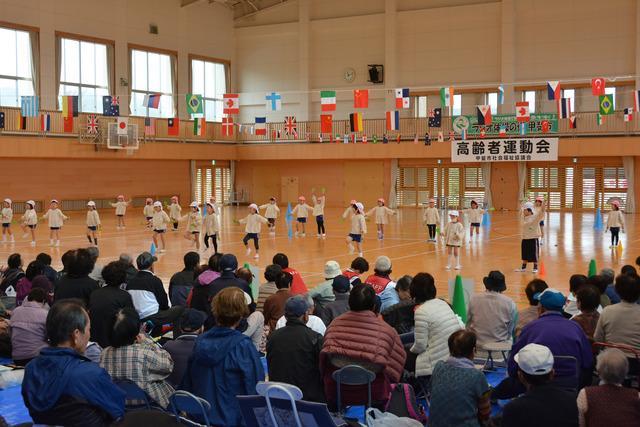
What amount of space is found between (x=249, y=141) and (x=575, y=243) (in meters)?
28.2

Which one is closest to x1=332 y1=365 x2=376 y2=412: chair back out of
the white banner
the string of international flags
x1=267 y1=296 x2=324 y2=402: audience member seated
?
x1=267 y1=296 x2=324 y2=402: audience member seated

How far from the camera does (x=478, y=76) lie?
42.5m

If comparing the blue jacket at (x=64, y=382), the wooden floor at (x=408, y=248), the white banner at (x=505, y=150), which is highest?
the white banner at (x=505, y=150)

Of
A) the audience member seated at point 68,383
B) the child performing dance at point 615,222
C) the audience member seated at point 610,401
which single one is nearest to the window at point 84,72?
the child performing dance at point 615,222

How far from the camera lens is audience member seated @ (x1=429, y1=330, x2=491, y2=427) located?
5.25 metres

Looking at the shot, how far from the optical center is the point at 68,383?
15.6 feet

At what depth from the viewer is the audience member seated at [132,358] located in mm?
5832

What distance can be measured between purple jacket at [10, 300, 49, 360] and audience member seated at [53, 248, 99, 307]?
53 centimetres

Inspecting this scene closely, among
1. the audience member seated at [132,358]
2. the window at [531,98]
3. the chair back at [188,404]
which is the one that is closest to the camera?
the chair back at [188,404]

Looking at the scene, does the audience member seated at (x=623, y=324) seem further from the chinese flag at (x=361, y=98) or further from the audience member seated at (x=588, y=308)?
the chinese flag at (x=361, y=98)

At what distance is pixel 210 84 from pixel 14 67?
13794mm

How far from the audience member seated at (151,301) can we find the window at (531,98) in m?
35.5

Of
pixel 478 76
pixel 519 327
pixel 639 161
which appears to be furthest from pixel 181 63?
pixel 519 327

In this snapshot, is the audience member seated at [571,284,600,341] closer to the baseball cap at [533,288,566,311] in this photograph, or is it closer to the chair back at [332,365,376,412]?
the baseball cap at [533,288,566,311]
